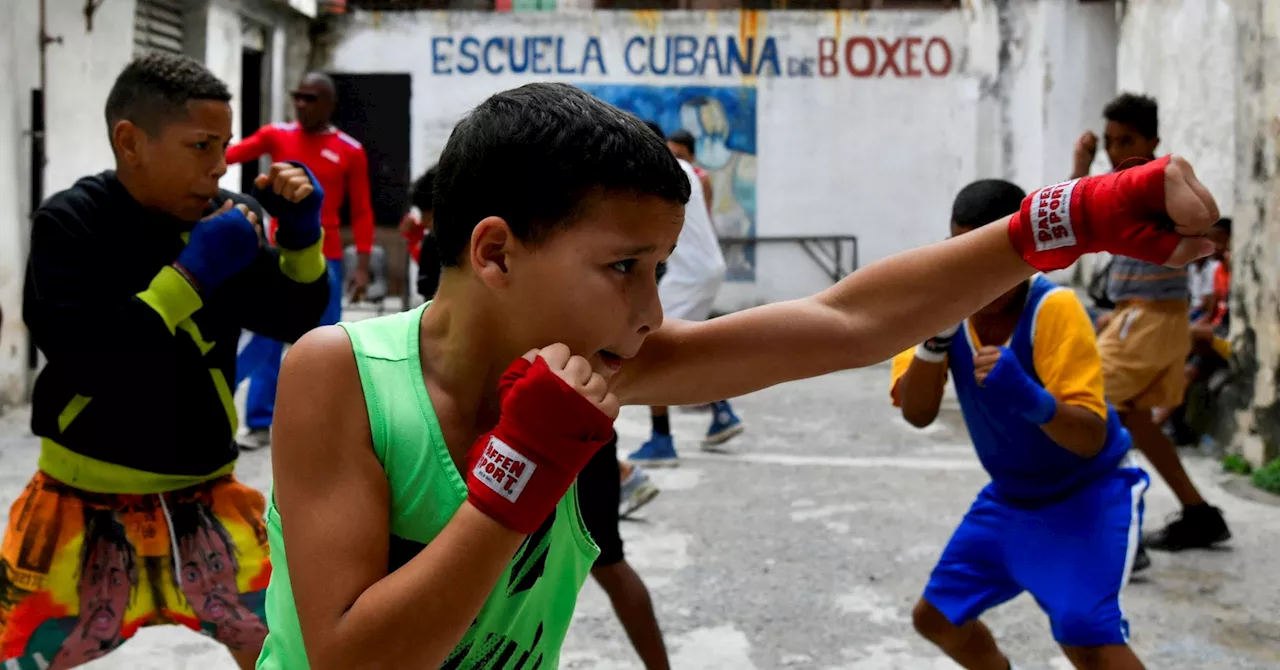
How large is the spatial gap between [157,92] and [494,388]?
4.87 ft

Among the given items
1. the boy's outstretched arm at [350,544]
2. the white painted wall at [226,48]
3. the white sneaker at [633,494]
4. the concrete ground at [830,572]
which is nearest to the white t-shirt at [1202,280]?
the concrete ground at [830,572]

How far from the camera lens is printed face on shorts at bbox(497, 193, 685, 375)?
137 cm

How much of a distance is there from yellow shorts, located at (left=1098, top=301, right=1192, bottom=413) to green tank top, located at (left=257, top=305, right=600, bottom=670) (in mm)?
3974

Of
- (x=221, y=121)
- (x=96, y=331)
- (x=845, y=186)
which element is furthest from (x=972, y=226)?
(x=845, y=186)

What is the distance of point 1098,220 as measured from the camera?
5.27 ft

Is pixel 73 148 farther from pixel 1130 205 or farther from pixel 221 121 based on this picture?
pixel 1130 205

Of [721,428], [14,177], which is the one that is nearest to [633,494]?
[721,428]

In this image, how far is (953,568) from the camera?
290 centimetres

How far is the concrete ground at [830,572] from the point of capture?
11.9 feet

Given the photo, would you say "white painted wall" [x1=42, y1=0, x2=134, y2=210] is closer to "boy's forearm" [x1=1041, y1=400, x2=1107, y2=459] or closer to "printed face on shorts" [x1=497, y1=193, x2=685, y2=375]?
"boy's forearm" [x1=1041, y1=400, x2=1107, y2=459]

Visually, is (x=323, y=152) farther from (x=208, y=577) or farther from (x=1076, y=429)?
(x=1076, y=429)

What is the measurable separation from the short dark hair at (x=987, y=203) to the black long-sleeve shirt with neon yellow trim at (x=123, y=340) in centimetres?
153

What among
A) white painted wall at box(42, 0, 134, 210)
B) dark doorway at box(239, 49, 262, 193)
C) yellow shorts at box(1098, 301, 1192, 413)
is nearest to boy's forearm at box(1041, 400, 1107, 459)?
yellow shorts at box(1098, 301, 1192, 413)

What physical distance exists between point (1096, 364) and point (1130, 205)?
143 centimetres
